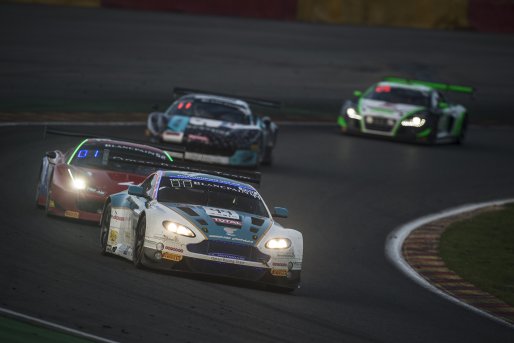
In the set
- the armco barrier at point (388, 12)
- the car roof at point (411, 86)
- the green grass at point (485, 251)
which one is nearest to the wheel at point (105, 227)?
the green grass at point (485, 251)

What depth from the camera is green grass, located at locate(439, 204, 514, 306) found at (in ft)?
49.6

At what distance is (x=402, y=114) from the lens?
29.0 metres

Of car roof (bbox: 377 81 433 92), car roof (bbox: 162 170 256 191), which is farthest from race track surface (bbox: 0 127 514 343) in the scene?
car roof (bbox: 377 81 433 92)

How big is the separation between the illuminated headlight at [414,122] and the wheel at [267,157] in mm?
6021

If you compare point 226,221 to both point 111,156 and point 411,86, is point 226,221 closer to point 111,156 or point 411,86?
point 111,156

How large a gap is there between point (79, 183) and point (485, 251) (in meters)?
5.46

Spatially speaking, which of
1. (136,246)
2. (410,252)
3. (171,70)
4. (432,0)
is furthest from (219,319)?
(432,0)

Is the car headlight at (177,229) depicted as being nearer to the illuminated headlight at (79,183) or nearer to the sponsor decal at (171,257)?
the sponsor decal at (171,257)

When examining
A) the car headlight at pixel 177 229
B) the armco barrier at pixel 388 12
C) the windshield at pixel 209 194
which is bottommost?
the car headlight at pixel 177 229

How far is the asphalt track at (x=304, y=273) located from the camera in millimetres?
10406

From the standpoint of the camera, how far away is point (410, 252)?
55.8 ft

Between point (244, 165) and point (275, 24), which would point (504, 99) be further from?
point (244, 165)

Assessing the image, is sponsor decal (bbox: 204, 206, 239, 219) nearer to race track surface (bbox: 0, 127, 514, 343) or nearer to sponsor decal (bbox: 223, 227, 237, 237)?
sponsor decal (bbox: 223, 227, 237, 237)

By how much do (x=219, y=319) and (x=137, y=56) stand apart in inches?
998
